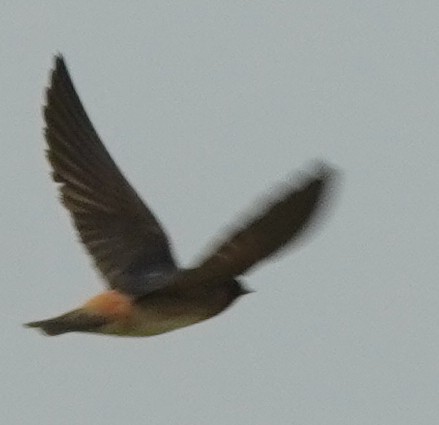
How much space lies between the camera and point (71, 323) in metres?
7.60

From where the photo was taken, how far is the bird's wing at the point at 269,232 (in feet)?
20.8

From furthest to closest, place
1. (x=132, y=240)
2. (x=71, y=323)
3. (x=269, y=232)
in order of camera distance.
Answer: (x=132, y=240)
(x=71, y=323)
(x=269, y=232)

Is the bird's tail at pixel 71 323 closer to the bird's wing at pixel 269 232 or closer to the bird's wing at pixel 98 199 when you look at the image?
the bird's wing at pixel 98 199

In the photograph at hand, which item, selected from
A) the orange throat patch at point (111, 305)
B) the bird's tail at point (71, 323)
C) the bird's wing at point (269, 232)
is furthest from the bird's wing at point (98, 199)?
the bird's wing at point (269, 232)

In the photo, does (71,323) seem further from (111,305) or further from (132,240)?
(132,240)

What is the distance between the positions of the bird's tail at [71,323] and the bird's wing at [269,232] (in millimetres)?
622

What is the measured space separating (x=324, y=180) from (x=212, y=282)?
101cm

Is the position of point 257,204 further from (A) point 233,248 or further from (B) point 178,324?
(B) point 178,324

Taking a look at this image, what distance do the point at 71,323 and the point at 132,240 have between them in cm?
89

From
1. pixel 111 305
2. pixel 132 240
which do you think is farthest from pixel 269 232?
pixel 132 240

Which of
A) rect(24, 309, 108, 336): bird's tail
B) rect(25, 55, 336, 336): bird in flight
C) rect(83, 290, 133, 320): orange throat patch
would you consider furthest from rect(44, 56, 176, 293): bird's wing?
rect(24, 309, 108, 336): bird's tail

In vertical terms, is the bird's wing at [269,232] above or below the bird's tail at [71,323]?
above

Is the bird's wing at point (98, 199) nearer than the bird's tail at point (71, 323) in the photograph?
No

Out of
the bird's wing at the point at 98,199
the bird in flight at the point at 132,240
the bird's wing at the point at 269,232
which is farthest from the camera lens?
the bird's wing at the point at 98,199
